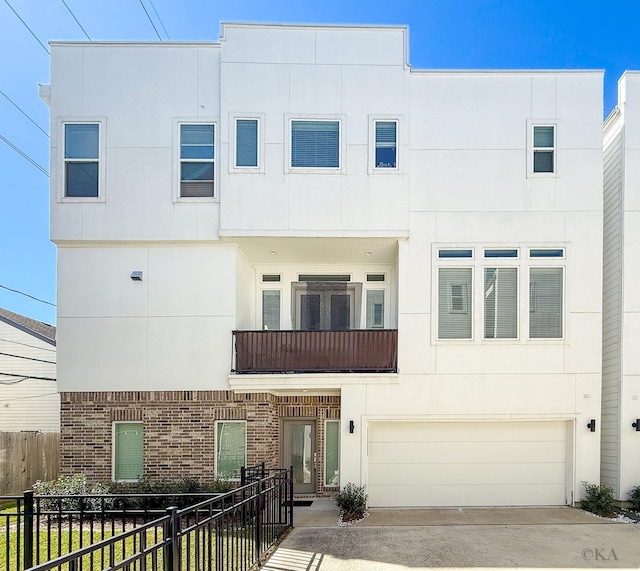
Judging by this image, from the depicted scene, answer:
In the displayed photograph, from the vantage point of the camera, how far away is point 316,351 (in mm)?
10625

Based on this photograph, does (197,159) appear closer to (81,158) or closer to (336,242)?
(81,158)

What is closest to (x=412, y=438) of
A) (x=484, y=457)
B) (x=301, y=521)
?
(x=484, y=457)

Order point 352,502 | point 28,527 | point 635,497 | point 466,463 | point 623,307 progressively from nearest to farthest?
1. point 28,527
2. point 352,502
3. point 635,497
4. point 623,307
5. point 466,463

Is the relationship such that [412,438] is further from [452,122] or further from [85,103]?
[85,103]

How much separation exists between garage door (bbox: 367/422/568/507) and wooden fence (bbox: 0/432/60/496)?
821cm

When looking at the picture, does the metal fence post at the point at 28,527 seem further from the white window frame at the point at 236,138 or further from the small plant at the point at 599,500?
the small plant at the point at 599,500

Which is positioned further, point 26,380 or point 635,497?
point 26,380

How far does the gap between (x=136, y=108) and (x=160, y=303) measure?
150 inches

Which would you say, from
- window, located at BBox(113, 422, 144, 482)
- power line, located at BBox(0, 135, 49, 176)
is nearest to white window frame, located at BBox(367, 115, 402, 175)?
window, located at BBox(113, 422, 144, 482)

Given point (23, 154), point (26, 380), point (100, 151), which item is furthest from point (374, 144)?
point (26, 380)

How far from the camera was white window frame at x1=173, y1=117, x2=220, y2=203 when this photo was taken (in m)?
10.6

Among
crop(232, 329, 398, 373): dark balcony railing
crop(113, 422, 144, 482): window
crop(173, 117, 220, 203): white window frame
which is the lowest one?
crop(113, 422, 144, 482): window

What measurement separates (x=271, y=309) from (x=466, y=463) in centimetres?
521

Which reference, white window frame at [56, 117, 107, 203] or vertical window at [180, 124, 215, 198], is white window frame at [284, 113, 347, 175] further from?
white window frame at [56, 117, 107, 203]
